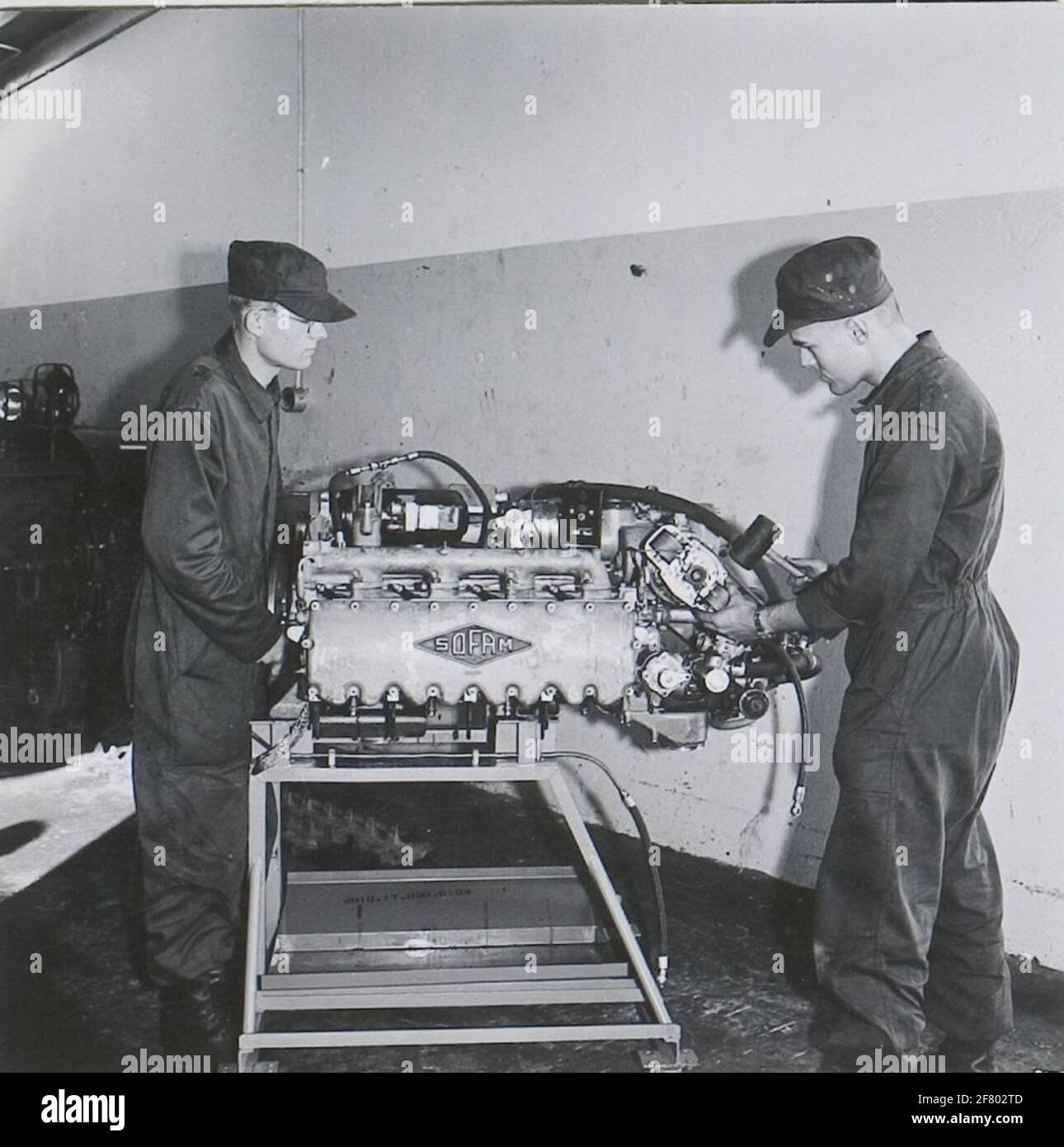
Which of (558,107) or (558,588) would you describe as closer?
(558,588)

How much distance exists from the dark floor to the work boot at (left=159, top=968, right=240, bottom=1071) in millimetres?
63

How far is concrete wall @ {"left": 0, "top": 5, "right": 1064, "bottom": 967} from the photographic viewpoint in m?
2.34

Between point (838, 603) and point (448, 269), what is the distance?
6.51 feet

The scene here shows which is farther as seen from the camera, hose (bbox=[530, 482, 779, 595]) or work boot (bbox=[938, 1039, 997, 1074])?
hose (bbox=[530, 482, 779, 595])

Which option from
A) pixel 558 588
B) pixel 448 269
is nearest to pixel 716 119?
pixel 448 269

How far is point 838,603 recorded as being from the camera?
185 centimetres

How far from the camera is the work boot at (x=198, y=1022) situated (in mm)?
2014

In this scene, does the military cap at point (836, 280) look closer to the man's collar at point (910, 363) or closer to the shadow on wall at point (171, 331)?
the man's collar at point (910, 363)

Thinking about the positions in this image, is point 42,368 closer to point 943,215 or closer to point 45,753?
point 45,753
